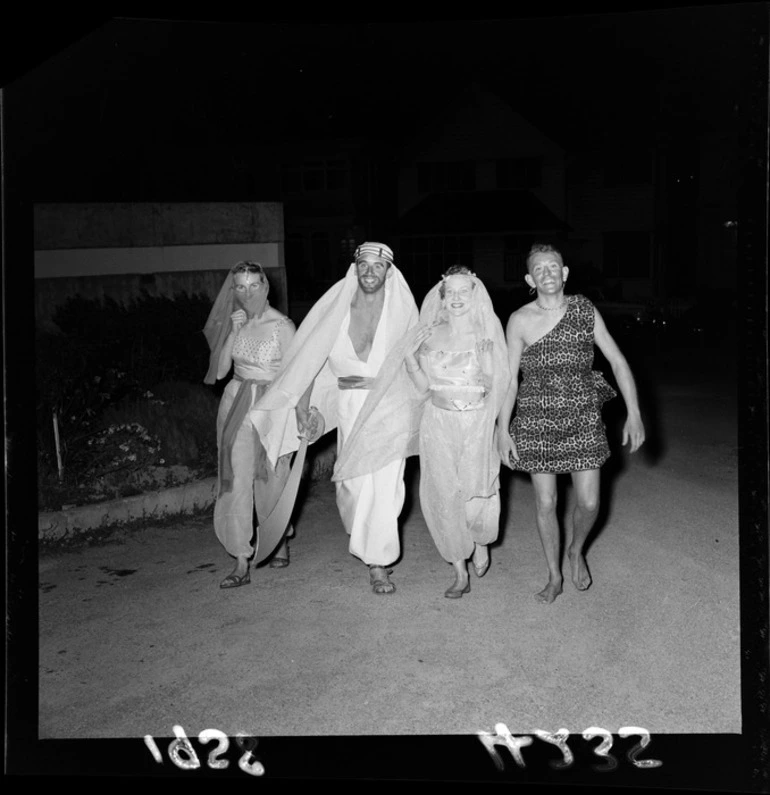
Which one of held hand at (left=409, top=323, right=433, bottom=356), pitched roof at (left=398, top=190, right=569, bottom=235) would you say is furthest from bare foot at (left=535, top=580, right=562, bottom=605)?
pitched roof at (left=398, top=190, right=569, bottom=235)

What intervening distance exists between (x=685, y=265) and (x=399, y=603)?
2919 cm

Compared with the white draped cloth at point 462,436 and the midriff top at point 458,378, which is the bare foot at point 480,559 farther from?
the midriff top at point 458,378

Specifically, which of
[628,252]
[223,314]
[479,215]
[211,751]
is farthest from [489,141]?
[211,751]

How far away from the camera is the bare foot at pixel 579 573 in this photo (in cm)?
645

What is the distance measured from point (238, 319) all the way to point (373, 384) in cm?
96

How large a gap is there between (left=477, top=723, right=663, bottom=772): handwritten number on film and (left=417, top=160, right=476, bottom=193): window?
27.2 metres

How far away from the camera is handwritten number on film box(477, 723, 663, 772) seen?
14.4ft

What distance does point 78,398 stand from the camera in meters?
9.34

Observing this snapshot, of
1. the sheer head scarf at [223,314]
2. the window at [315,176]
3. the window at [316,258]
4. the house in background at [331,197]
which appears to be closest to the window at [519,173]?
the house in background at [331,197]

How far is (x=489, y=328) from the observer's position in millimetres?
6188

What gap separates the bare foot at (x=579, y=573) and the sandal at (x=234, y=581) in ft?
6.49

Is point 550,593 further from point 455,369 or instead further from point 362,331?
point 362,331

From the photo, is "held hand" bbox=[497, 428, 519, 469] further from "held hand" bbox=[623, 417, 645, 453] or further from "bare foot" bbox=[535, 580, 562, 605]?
"bare foot" bbox=[535, 580, 562, 605]

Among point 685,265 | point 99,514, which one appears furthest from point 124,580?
point 685,265
